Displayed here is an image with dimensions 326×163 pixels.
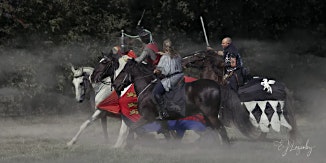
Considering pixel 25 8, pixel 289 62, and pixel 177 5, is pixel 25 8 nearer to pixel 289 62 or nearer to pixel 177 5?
pixel 177 5

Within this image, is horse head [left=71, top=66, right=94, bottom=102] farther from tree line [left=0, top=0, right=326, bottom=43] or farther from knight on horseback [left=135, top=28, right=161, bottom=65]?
tree line [left=0, top=0, right=326, bottom=43]

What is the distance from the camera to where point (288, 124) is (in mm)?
15383

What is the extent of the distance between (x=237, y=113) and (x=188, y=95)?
1.34 m

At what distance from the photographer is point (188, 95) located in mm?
14680

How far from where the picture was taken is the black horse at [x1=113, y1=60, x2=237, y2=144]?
14.6m

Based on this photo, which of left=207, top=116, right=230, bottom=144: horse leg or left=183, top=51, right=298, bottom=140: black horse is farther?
left=183, top=51, right=298, bottom=140: black horse

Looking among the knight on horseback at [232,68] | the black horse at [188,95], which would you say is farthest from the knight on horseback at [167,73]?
the knight on horseback at [232,68]

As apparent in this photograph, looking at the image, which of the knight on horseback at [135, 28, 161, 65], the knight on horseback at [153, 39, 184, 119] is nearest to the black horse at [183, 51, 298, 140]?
the knight on horseback at [135, 28, 161, 65]

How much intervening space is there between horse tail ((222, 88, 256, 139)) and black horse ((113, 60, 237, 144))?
709mm

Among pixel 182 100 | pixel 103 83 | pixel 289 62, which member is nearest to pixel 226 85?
pixel 182 100

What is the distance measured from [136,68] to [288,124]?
11.6 feet

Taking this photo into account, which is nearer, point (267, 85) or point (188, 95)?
point (188, 95)

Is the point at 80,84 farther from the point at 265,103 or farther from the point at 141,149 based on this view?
the point at 265,103
